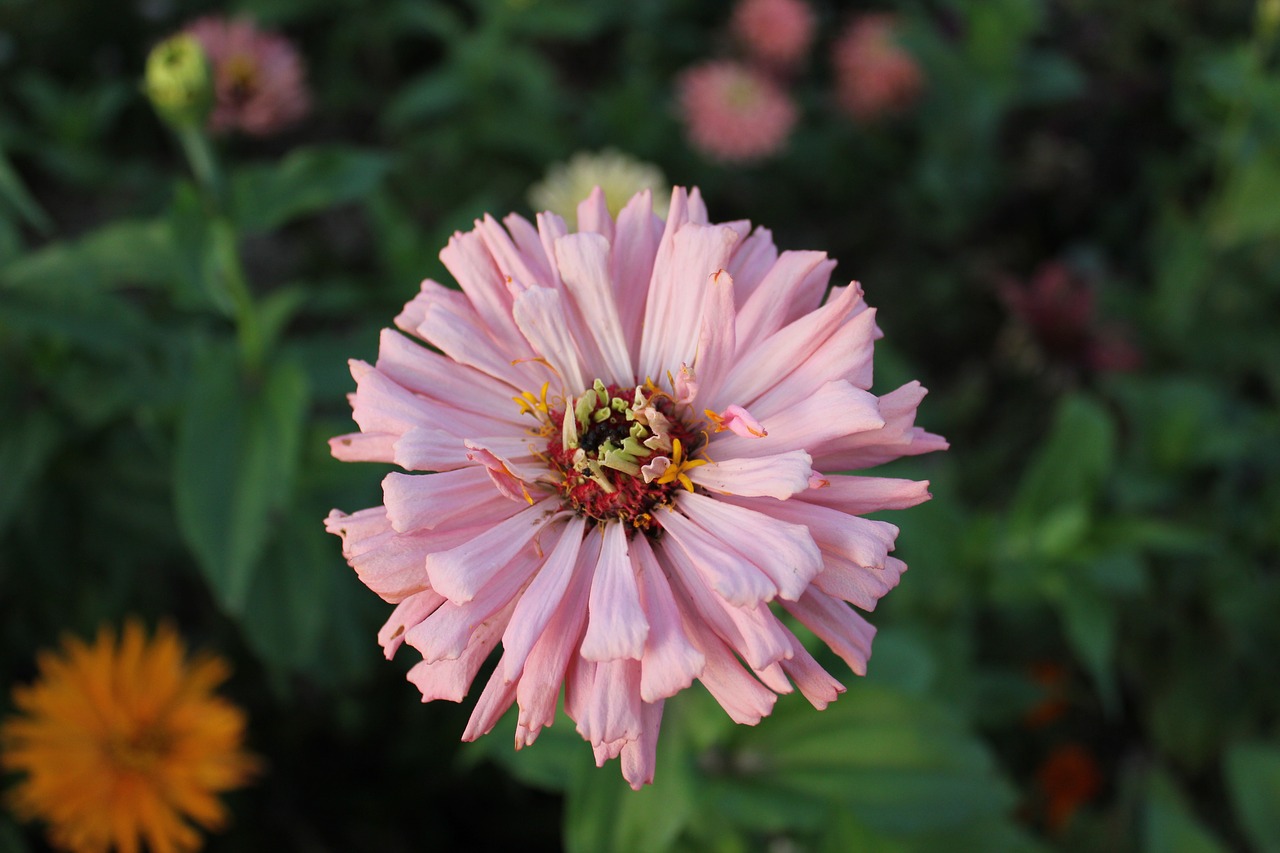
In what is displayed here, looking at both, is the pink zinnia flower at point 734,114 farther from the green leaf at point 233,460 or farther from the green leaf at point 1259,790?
the green leaf at point 1259,790

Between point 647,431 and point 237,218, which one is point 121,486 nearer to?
point 237,218

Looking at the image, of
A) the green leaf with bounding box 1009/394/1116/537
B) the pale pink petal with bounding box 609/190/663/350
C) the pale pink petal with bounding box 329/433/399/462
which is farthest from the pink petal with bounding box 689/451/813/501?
the green leaf with bounding box 1009/394/1116/537

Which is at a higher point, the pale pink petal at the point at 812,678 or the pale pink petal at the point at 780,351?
the pale pink petal at the point at 780,351

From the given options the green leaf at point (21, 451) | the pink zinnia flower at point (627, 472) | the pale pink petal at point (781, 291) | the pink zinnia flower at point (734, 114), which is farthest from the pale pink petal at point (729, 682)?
the pink zinnia flower at point (734, 114)

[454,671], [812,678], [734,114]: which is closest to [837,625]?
[812,678]

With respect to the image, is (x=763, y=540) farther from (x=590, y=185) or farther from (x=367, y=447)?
(x=590, y=185)

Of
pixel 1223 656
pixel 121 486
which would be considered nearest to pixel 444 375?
pixel 121 486
